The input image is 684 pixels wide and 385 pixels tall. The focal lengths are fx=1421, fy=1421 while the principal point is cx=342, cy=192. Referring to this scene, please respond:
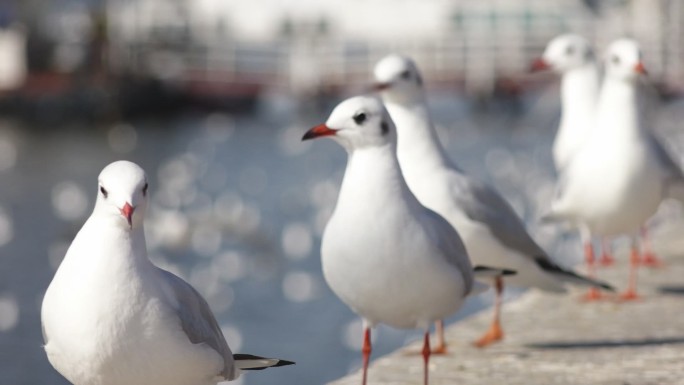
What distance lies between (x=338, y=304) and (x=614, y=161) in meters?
11.6

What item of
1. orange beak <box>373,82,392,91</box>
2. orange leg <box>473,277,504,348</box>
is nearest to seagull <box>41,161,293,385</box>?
orange beak <box>373,82,392,91</box>

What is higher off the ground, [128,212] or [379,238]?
[128,212]

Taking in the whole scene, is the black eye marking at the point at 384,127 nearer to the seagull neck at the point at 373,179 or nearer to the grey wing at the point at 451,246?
the seagull neck at the point at 373,179

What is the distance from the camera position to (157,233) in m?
21.7

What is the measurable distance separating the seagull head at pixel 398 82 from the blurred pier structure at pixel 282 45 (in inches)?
1684

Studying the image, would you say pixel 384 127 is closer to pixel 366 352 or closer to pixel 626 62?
pixel 366 352

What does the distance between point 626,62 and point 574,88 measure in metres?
1.74

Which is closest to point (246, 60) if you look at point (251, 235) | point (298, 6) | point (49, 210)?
point (298, 6)

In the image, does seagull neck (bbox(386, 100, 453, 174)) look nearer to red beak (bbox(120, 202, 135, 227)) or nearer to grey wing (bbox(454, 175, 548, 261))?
grey wing (bbox(454, 175, 548, 261))

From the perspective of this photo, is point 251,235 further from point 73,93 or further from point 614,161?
point 73,93

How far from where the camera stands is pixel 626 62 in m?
8.11

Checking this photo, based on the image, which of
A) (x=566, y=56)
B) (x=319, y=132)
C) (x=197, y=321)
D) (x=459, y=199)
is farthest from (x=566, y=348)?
(x=566, y=56)

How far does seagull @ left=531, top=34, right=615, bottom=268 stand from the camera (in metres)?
9.61

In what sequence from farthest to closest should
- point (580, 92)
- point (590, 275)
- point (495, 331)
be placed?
point (580, 92), point (590, 275), point (495, 331)
